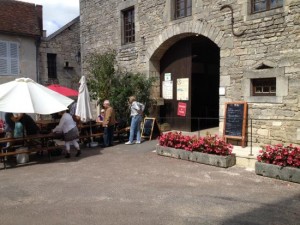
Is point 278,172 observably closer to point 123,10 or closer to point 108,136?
point 108,136

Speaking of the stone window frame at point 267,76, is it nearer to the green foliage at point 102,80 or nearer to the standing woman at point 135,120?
the standing woman at point 135,120

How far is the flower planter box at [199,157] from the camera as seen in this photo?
250 inches

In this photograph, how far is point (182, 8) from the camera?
981cm

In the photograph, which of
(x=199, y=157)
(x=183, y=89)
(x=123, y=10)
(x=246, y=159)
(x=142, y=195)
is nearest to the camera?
(x=142, y=195)

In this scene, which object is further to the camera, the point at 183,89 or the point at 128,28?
the point at 128,28

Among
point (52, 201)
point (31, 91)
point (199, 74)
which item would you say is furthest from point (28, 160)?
point (199, 74)

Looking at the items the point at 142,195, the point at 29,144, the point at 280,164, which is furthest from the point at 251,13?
the point at 29,144

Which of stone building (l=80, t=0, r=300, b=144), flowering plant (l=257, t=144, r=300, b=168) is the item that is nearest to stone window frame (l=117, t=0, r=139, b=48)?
stone building (l=80, t=0, r=300, b=144)

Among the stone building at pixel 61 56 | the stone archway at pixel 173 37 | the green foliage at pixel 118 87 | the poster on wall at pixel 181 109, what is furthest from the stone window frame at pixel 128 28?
the stone building at pixel 61 56

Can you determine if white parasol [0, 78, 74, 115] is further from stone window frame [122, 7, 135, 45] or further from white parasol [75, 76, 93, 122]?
stone window frame [122, 7, 135, 45]

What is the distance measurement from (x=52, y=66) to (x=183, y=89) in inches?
426

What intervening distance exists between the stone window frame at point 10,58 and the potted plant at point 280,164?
13.4 meters

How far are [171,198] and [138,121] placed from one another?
4.62m

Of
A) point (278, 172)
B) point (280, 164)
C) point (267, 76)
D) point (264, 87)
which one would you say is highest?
point (267, 76)
